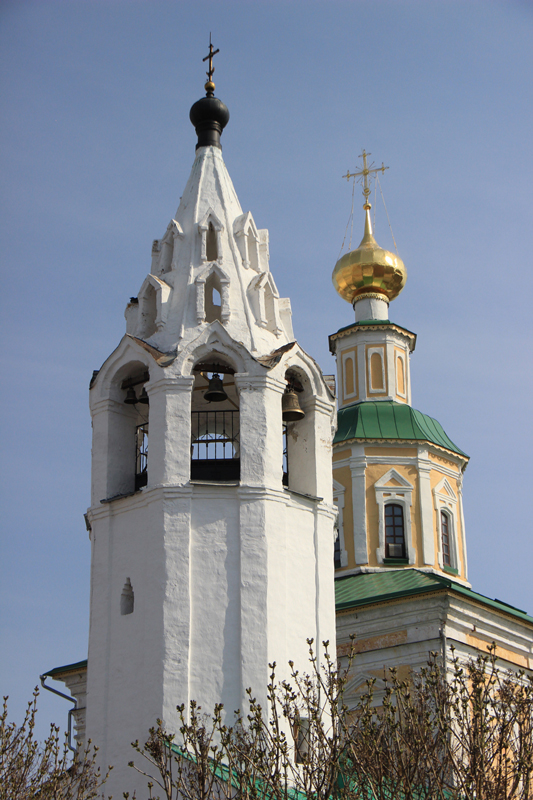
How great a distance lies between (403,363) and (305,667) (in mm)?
12274

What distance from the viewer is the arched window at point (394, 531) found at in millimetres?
21672

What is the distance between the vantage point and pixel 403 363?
24172mm

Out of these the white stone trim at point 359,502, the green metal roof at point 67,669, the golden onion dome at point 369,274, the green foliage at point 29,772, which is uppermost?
the golden onion dome at point 369,274

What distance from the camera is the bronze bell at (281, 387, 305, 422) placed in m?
13.8

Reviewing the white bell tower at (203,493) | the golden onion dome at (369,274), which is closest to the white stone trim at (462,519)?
the golden onion dome at (369,274)

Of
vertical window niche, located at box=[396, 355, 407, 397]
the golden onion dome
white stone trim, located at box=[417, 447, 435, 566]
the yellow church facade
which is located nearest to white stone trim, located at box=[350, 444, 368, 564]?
the yellow church facade

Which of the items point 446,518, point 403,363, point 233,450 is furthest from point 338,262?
point 233,450

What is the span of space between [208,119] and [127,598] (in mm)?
6348

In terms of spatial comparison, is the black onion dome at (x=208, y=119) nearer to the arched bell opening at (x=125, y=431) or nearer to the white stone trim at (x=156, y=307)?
the white stone trim at (x=156, y=307)

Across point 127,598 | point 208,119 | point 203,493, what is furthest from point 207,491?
point 208,119

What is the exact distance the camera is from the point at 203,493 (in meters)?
12.8

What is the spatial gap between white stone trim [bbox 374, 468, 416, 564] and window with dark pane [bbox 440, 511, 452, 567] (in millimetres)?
768

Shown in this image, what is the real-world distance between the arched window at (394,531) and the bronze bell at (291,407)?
325 inches

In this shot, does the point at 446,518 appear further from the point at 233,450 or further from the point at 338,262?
the point at 233,450
